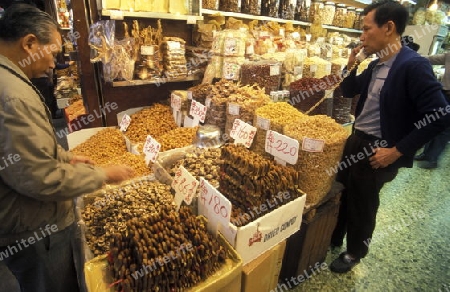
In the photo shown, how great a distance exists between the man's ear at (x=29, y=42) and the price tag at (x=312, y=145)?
1303mm

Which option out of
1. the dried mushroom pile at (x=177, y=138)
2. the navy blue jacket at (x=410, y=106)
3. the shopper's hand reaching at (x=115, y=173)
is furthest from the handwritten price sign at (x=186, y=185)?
the navy blue jacket at (x=410, y=106)

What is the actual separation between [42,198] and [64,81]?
3.98 meters

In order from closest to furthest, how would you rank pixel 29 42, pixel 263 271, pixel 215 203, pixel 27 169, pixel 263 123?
pixel 27 169, pixel 29 42, pixel 215 203, pixel 263 271, pixel 263 123

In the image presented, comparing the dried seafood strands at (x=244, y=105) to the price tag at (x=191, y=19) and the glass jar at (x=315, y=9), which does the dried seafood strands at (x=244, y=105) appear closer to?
the price tag at (x=191, y=19)

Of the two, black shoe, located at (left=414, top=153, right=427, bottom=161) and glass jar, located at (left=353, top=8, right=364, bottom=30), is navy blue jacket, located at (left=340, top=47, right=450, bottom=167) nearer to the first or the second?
black shoe, located at (left=414, top=153, right=427, bottom=161)

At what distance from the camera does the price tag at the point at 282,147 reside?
144 centimetres

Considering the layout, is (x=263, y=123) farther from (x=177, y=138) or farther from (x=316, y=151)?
(x=177, y=138)

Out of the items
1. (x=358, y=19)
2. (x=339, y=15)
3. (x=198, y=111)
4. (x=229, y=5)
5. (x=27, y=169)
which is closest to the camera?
(x=27, y=169)

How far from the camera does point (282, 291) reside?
184 cm

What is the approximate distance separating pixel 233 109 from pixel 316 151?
28.6 inches

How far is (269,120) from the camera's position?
1.69 meters

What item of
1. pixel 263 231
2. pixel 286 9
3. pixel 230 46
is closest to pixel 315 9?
pixel 286 9

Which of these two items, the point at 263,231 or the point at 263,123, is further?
the point at 263,123

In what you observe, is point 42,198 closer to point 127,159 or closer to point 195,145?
point 127,159
